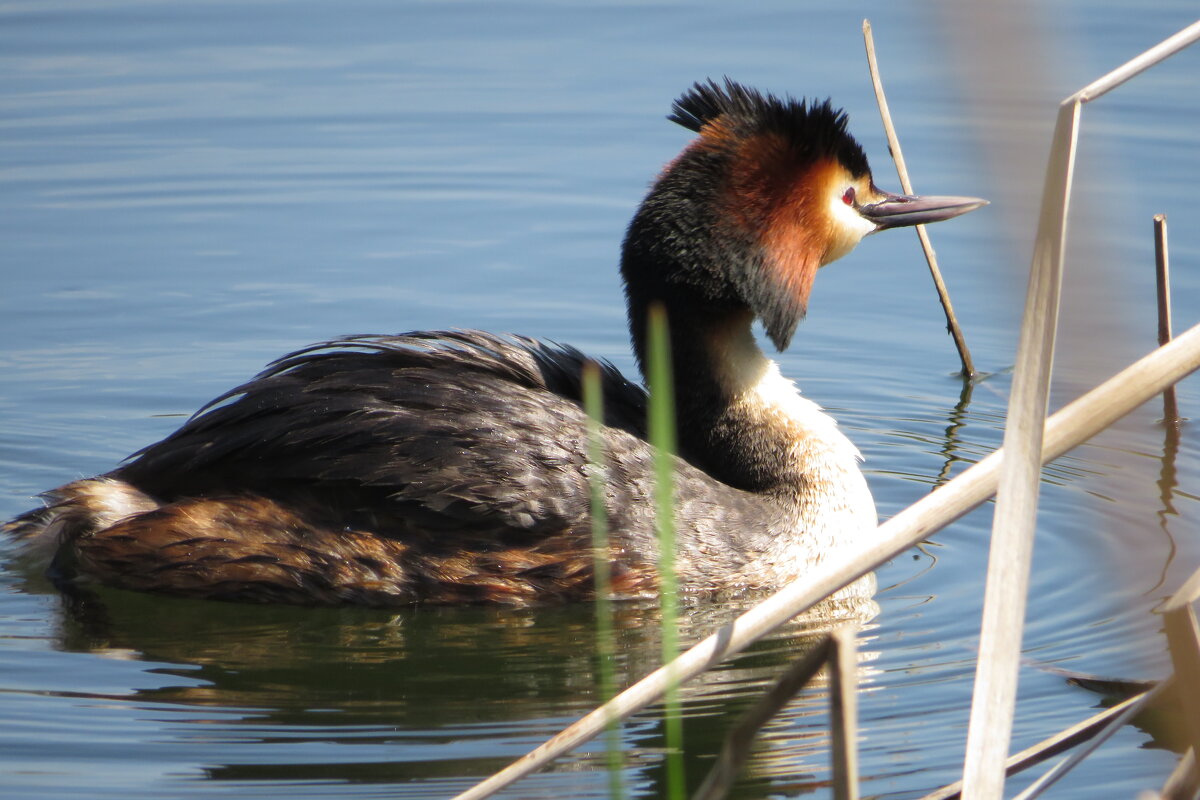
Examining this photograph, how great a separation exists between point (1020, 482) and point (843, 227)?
352cm

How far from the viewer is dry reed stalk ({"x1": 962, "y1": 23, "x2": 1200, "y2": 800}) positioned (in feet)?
7.33

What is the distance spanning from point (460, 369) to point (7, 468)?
2075 millimetres

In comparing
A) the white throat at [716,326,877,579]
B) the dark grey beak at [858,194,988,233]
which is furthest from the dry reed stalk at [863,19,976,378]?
the white throat at [716,326,877,579]

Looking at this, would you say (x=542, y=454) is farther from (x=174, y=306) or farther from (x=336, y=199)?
(x=336, y=199)

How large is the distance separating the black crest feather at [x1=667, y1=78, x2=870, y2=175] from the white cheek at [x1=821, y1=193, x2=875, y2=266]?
21cm

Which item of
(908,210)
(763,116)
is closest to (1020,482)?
(763,116)

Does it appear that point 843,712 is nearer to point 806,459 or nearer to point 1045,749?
point 1045,749

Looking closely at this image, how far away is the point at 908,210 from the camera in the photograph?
236 inches

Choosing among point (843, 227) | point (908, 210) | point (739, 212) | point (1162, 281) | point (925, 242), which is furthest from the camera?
point (925, 242)

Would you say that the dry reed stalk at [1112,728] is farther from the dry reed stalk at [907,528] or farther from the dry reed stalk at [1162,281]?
the dry reed stalk at [1162,281]

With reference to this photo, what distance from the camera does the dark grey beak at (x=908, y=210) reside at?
5.95 meters

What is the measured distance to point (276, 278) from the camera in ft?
27.5

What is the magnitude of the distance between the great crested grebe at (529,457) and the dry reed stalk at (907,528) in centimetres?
247

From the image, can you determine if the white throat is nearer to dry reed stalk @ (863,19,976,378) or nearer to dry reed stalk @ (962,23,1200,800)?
dry reed stalk @ (863,19,976,378)
